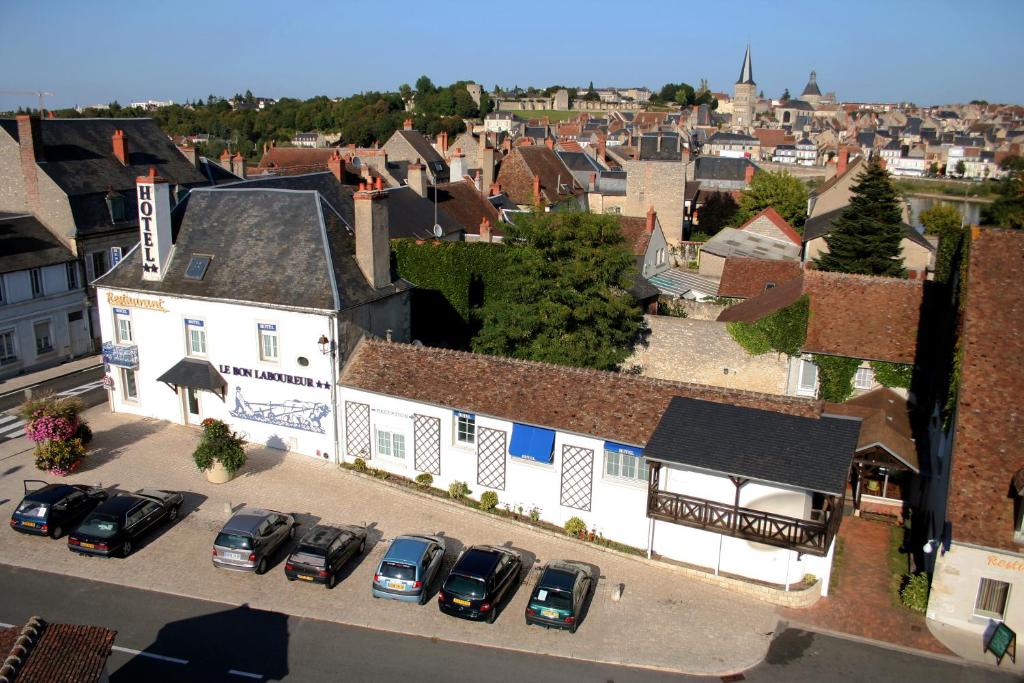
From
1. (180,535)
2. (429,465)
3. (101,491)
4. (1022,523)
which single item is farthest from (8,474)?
(1022,523)

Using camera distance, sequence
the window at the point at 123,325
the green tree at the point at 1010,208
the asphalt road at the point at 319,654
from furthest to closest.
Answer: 1. the green tree at the point at 1010,208
2. the window at the point at 123,325
3. the asphalt road at the point at 319,654

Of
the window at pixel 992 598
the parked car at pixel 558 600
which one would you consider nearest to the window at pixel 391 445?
the parked car at pixel 558 600

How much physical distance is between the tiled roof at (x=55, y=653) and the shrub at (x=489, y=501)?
1034cm

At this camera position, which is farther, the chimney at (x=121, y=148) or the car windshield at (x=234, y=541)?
the chimney at (x=121, y=148)

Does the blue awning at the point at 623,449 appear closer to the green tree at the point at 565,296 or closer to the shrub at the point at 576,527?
the shrub at the point at 576,527

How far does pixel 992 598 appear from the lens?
16.9 m

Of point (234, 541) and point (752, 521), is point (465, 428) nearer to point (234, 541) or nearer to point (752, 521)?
point (234, 541)

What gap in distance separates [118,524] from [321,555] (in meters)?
5.25

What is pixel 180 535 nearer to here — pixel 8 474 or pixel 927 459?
pixel 8 474

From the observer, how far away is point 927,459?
72.6 ft

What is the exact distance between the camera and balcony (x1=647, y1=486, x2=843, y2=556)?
56.3 ft

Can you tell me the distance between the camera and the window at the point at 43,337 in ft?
107

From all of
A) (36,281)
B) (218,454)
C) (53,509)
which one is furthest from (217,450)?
(36,281)

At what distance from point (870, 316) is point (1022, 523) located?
437 inches
